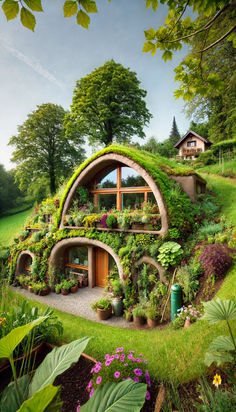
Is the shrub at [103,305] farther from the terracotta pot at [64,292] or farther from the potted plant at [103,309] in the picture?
the terracotta pot at [64,292]

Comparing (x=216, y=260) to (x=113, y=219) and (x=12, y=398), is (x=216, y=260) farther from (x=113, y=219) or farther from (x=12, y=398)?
(x=12, y=398)

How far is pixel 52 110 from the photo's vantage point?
19594 mm

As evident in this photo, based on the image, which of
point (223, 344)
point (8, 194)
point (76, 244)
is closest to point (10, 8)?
point (223, 344)

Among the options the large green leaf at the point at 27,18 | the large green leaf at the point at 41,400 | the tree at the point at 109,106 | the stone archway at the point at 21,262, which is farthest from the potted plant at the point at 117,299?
the tree at the point at 109,106

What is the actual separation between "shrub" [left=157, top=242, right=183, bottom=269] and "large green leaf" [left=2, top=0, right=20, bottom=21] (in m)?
5.99

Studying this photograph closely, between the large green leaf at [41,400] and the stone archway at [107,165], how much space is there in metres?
5.92

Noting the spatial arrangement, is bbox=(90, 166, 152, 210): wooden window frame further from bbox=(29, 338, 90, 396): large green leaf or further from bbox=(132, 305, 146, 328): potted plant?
bbox=(29, 338, 90, 396): large green leaf

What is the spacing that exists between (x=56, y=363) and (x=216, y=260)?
16.3 feet

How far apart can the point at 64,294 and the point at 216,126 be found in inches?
595

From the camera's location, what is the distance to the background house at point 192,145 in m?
21.0

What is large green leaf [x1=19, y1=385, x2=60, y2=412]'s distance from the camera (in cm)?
99

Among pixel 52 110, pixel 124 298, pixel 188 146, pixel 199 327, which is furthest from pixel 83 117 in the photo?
pixel 199 327

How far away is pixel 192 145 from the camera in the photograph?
71.5ft

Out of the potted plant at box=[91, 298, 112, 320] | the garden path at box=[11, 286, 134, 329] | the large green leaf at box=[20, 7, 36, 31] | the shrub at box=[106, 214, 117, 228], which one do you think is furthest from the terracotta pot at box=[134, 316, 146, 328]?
the large green leaf at box=[20, 7, 36, 31]
